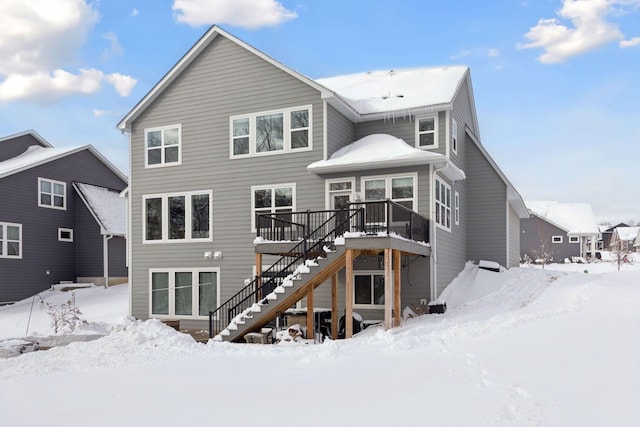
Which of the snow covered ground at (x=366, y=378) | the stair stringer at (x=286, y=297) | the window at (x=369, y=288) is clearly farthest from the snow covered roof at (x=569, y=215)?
the snow covered ground at (x=366, y=378)

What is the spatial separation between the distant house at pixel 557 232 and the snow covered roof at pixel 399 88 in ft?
85.3

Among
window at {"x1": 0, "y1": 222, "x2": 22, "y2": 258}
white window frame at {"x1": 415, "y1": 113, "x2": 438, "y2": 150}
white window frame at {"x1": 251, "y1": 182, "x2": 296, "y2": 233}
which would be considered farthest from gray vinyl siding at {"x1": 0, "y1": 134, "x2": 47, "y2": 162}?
white window frame at {"x1": 415, "y1": 113, "x2": 438, "y2": 150}

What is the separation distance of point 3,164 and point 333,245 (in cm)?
2092

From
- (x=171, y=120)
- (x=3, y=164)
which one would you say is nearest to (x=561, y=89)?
(x=171, y=120)

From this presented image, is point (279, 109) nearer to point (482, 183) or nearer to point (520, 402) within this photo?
point (482, 183)

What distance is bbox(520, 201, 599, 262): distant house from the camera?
45.8 metres

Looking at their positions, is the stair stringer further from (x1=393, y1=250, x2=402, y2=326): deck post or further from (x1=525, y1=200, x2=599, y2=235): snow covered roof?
(x1=525, y1=200, x2=599, y2=235): snow covered roof

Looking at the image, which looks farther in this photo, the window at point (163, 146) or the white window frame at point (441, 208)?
the window at point (163, 146)

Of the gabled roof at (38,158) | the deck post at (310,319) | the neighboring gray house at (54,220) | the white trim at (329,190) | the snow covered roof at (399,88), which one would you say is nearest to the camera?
the deck post at (310,319)

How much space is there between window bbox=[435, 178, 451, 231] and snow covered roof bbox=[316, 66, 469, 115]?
A: 2599 mm

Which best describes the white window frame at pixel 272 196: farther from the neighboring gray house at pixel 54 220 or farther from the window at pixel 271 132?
the neighboring gray house at pixel 54 220

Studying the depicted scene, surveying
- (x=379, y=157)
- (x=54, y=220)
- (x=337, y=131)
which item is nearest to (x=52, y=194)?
(x=54, y=220)

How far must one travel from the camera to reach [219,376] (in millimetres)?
8109

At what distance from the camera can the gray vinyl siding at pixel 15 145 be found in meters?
28.1
